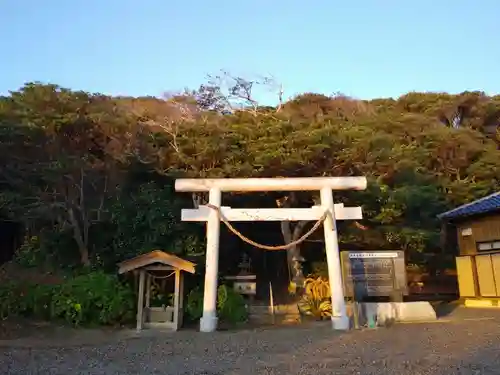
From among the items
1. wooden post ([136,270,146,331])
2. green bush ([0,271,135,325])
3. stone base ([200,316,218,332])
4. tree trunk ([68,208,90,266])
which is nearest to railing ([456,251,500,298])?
stone base ([200,316,218,332])

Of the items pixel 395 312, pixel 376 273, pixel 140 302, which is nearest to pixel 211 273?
pixel 140 302

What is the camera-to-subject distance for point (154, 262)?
11.9 m

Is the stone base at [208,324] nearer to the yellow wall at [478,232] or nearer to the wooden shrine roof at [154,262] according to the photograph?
the wooden shrine roof at [154,262]

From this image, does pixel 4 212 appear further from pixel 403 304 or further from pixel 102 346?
pixel 403 304

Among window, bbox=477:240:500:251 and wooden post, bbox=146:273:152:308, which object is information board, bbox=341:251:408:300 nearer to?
window, bbox=477:240:500:251

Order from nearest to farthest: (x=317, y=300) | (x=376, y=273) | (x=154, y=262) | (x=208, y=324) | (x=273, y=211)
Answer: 1. (x=208, y=324)
2. (x=154, y=262)
3. (x=273, y=211)
4. (x=376, y=273)
5. (x=317, y=300)

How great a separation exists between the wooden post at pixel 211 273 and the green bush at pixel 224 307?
50.9 inches

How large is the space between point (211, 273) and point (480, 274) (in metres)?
9.42

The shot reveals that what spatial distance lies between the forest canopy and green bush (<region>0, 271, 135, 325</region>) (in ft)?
7.47

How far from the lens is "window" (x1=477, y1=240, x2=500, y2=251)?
48.5 ft

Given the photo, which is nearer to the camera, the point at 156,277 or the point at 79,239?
the point at 156,277

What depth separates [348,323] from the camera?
442 inches

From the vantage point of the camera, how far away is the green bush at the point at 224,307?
12680mm

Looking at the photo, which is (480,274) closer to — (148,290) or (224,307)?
(224,307)
